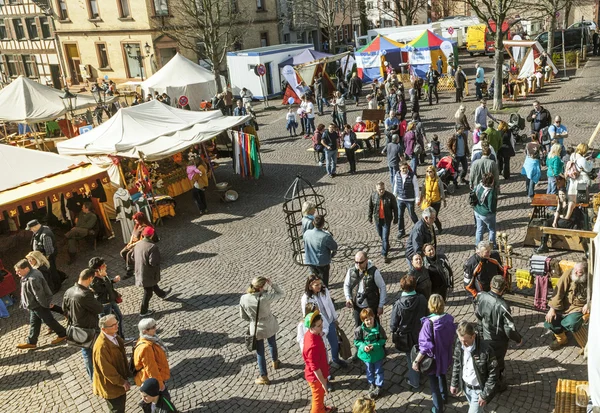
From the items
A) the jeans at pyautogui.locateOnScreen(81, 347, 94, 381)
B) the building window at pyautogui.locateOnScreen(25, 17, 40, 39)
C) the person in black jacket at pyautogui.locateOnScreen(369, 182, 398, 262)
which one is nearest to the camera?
the jeans at pyautogui.locateOnScreen(81, 347, 94, 381)

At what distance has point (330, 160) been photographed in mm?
16188

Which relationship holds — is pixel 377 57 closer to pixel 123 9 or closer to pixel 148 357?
pixel 123 9

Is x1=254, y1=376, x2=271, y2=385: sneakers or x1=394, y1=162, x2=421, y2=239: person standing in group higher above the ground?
x1=394, y1=162, x2=421, y2=239: person standing in group

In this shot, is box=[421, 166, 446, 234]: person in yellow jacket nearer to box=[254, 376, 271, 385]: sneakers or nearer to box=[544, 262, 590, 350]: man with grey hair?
box=[544, 262, 590, 350]: man with grey hair

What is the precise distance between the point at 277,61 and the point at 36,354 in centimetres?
2425

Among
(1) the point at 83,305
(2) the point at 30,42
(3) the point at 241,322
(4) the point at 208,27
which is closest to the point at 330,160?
(3) the point at 241,322

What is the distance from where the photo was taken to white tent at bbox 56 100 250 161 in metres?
14.0

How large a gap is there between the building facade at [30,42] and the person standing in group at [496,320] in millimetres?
43002

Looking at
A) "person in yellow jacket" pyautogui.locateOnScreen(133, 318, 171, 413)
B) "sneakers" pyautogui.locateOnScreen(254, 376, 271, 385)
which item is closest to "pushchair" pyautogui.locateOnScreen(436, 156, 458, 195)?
"sneakers" pyautogui.locateOnScreen(254, 376, 271, 385)

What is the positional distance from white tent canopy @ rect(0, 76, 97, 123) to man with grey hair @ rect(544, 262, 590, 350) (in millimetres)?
20673

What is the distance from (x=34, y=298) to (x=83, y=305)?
1515 millimetres

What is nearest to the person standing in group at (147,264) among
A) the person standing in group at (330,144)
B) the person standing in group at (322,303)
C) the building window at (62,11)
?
the person standing in group at (322,303)

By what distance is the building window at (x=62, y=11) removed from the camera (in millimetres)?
39812

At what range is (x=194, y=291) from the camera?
1034 cm
